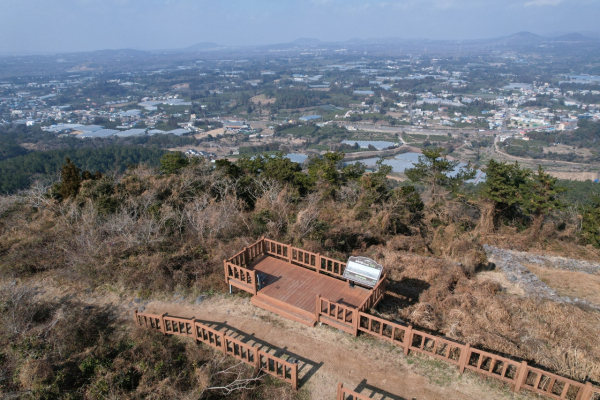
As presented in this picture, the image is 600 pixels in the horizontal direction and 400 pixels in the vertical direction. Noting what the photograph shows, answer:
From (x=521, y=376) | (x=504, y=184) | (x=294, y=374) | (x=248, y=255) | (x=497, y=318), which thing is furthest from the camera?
(x=504, y=184)

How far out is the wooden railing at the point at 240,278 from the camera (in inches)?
323

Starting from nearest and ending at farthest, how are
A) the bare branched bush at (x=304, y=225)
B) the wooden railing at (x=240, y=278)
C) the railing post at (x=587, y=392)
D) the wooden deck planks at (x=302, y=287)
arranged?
the railing post at (x=587, y=392), the wooden deck planks at (x=302, y=287), the wooden railing at (x=240, y=278), the bare branched bush at (x=304, y=225)

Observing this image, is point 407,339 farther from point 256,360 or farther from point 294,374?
point 256,360

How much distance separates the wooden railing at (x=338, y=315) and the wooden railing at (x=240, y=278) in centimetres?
177

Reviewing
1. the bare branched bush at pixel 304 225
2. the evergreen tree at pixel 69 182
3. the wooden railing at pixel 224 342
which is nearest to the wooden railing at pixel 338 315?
the wooden railing at pixel 224 342

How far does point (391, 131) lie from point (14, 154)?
67.0 metres

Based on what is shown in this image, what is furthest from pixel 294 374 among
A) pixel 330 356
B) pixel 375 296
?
pixel 375 296

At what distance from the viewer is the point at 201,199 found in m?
13.6

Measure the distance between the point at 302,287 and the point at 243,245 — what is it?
3.02 m

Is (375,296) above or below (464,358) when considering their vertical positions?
above

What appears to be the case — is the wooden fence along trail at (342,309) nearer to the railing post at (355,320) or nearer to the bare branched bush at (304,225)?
Result: the railing post at (355,320)

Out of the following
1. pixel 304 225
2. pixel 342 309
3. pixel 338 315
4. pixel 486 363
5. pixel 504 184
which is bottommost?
pixel 486 363

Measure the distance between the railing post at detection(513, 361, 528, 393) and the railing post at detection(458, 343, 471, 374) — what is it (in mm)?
789

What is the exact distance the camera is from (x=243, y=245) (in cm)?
1062
